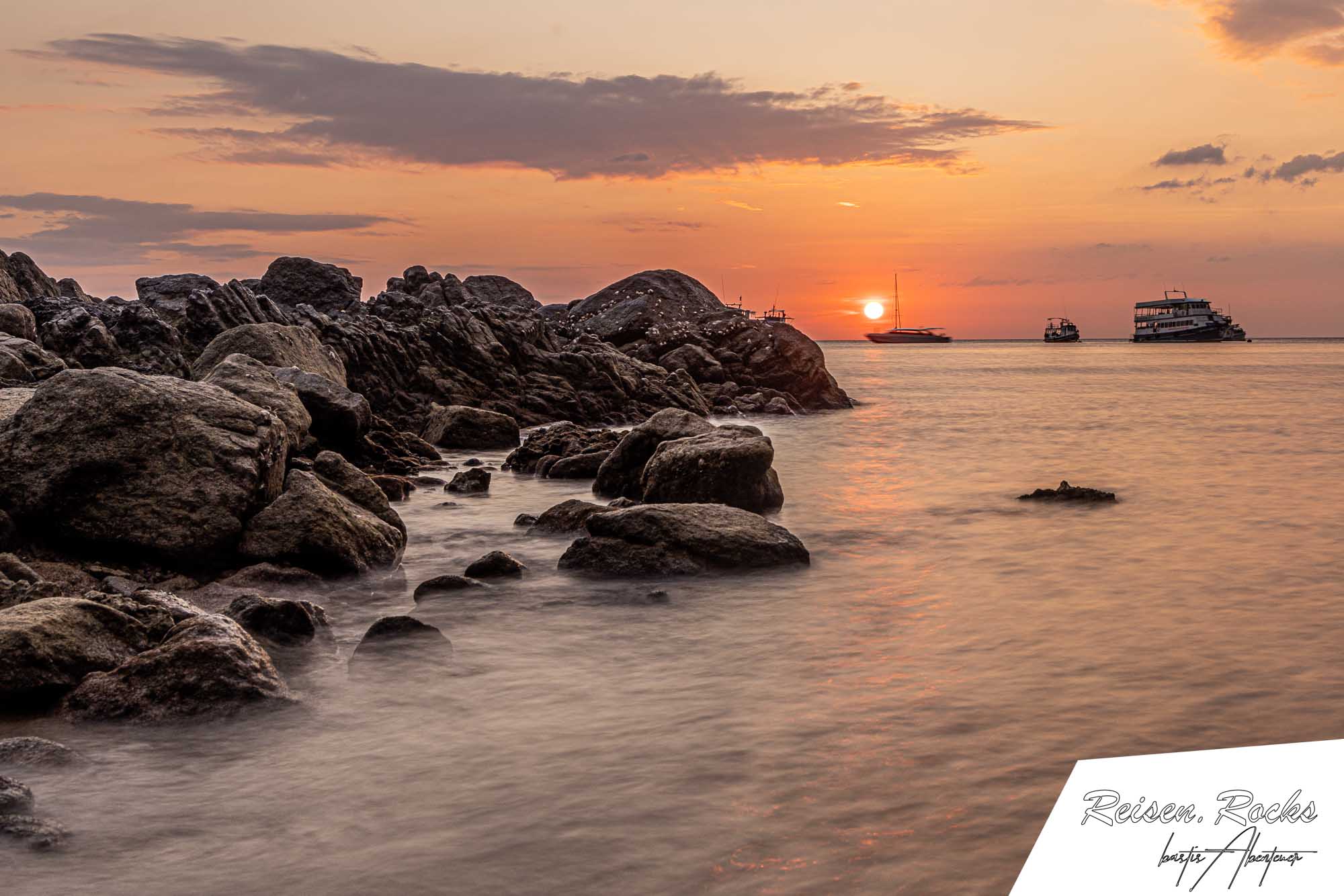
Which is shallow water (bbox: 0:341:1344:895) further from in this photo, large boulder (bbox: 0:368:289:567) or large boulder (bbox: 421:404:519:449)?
large boulder (bbox: 421:404:519:449)

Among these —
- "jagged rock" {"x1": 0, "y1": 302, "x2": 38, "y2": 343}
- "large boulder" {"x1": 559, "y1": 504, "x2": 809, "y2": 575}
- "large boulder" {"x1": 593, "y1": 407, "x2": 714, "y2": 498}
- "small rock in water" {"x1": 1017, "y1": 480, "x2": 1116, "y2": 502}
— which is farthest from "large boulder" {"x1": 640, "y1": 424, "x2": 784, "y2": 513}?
"jagged rock" {"x1": 0, "y1": 302, "x2": 38, "y2": 343}

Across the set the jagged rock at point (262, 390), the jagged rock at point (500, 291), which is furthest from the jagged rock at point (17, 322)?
the jagged rock at point (500, 291)

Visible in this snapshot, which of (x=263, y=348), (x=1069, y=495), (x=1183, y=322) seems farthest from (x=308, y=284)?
(x=1183, y=322)

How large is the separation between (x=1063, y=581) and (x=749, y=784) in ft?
21.5

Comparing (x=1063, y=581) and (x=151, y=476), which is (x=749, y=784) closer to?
(x=1063, y=581)

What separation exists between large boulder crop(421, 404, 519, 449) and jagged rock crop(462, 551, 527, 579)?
14406mm

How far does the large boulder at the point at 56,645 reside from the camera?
6922 mm

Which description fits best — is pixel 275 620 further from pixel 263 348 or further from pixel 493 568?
pixel 263 348

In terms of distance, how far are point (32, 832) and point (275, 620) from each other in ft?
11.0

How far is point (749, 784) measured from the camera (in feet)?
19.8

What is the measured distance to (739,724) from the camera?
7039mm

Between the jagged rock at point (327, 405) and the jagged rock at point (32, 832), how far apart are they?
11466mm

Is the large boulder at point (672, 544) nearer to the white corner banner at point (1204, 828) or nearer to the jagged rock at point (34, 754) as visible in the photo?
the jagged rock at point (34, 754)

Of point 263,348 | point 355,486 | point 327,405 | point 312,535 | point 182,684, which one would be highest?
point 263,348
